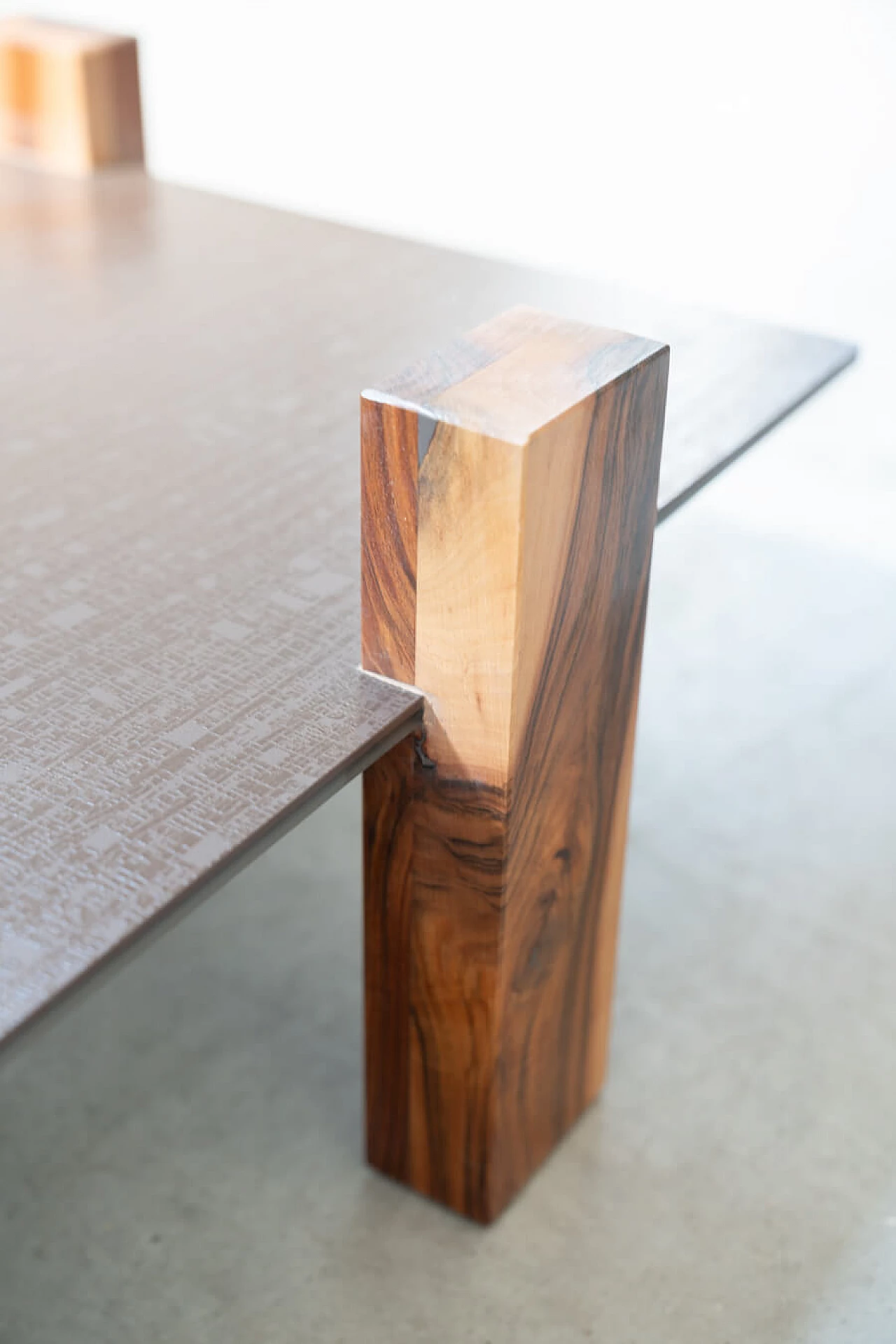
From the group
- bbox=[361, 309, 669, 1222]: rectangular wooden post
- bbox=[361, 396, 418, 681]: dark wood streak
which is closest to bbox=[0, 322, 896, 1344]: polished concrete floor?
bbox=[361, 309, 669, 1222]: rectangular wooden post

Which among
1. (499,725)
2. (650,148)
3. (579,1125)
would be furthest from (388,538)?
(650,148)

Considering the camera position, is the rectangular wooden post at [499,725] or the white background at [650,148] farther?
the white background at [650,148]

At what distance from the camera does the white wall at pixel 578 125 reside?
86.4 inches

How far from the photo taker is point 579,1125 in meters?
1.40

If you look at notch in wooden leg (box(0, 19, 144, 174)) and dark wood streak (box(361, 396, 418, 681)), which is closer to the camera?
dark wood streak (box(361, 396, 418, 681))

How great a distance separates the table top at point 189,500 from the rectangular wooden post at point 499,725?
0.08 metres

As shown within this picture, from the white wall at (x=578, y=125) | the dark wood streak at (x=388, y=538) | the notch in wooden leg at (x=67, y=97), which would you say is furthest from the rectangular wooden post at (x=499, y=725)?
the white wall at (x=578, y=125)

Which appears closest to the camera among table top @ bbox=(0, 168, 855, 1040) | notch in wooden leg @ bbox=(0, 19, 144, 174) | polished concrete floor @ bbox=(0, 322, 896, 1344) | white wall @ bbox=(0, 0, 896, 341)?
table top @ bbox=(0, 168, 855, 1040)

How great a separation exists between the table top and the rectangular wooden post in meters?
0.08

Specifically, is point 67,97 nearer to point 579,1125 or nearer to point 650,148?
point 650,148

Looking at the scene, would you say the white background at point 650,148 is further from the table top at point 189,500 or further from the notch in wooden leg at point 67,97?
the table top at point 189,500

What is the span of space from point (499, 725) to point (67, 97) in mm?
1213

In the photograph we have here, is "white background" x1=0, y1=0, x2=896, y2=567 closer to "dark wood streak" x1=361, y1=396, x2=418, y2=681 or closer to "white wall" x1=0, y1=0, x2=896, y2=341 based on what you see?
"white wall" x1=0, y1=0, x2=896, y2=341

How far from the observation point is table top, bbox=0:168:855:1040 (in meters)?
0.86
